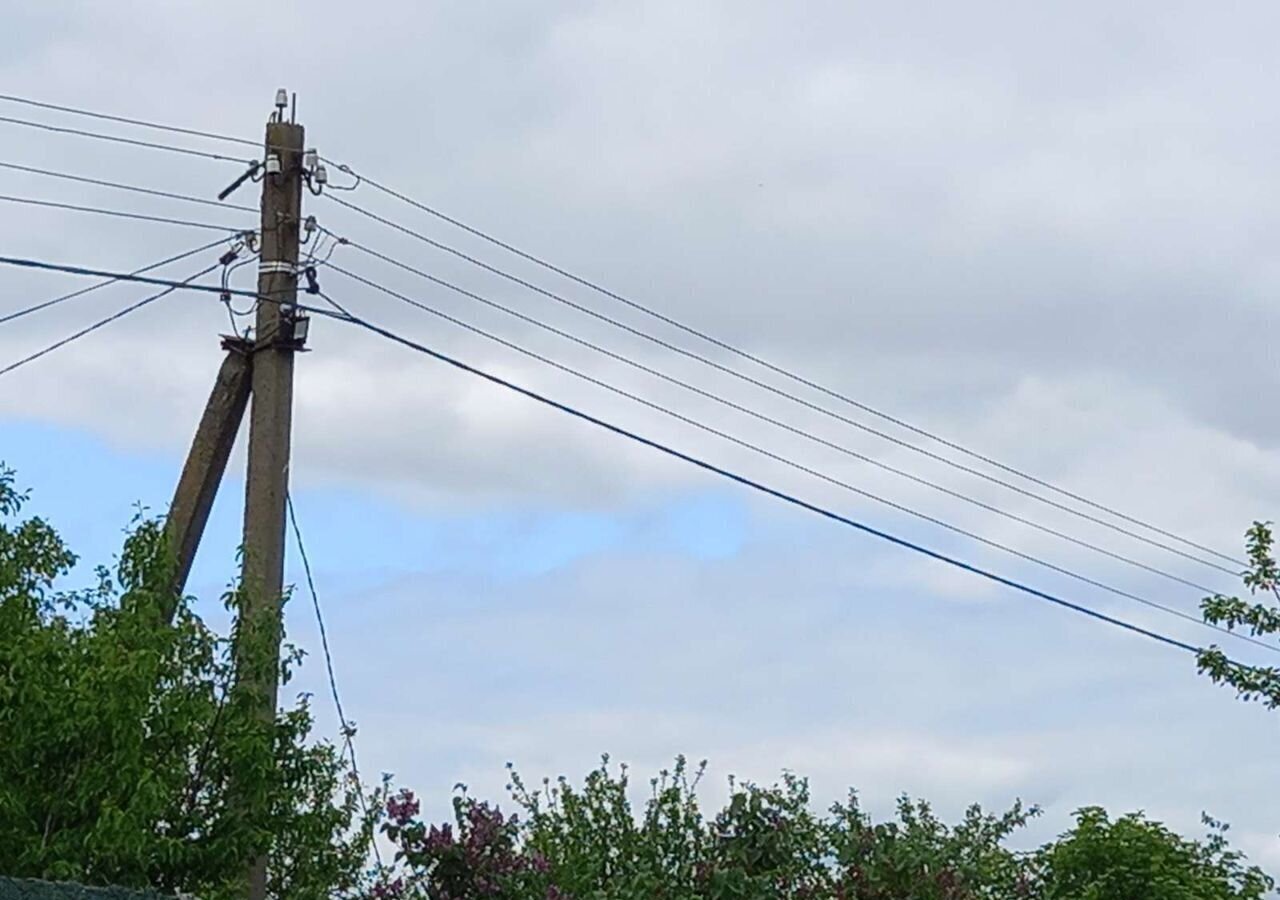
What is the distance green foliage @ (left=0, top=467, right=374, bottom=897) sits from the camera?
493 inches

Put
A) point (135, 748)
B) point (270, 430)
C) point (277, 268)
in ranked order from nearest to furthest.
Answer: point (135, 748)
point (270, 430)
point (277, 268)

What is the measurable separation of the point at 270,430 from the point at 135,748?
2891 millimetres

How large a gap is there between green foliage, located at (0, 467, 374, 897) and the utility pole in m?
0.16

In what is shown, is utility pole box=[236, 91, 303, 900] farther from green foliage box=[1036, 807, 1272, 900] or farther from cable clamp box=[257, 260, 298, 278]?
green foliage box=[1036, 807, 1272, 900]

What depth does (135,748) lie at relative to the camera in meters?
12.7

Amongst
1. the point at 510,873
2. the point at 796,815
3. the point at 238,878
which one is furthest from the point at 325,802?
the point at 796,815

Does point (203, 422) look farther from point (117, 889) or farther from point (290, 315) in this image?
point (117, 889)

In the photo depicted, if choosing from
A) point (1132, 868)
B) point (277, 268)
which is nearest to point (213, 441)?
point (277, 268)

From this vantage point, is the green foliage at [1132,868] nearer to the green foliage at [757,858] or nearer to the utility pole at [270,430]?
the green foliage at [757,858]

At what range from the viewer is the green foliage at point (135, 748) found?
12.5m

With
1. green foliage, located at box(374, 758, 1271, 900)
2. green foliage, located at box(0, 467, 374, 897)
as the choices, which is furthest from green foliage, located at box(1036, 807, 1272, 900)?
green foliage, located at box(0, 467, 374, 897)

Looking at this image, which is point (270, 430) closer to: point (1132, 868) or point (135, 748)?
point (135, 748)

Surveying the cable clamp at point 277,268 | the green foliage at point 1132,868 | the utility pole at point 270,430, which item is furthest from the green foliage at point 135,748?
the green foliage at point 1132,868

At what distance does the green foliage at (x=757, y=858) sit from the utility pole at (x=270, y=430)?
2167 mm
